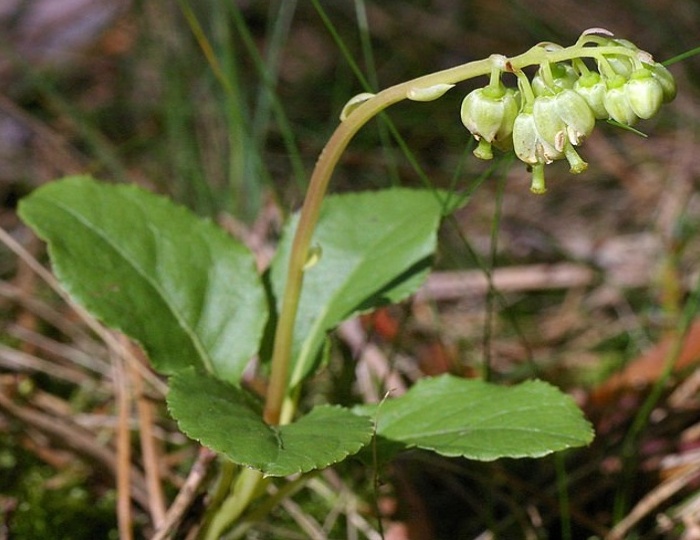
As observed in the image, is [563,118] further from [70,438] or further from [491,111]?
[70,438]

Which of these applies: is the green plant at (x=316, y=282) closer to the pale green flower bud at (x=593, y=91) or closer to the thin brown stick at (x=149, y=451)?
the pale green flower bud at (x=593, y=91)

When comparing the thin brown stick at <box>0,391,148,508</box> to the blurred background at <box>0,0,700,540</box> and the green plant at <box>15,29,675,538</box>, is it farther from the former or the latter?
the green plant at <box>15,29,675,538</box>

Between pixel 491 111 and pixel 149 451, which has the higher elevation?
pixel 491 111

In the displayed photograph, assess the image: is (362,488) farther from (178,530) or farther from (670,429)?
(670,429)

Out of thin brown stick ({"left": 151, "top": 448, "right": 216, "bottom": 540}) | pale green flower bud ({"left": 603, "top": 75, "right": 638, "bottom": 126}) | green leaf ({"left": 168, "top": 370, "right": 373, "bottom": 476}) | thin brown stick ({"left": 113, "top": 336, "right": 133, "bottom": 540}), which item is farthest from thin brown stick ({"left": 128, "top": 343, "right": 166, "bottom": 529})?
pale green flower bud ({"left": 603, "top": 75, "right": 638, "bottom": 126})

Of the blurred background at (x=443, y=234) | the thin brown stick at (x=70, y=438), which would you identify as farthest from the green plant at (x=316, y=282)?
the thin brown stick at (x=70, y=438)

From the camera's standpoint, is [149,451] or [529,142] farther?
[149,451]

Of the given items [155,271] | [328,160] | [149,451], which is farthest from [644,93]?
[149,451]
